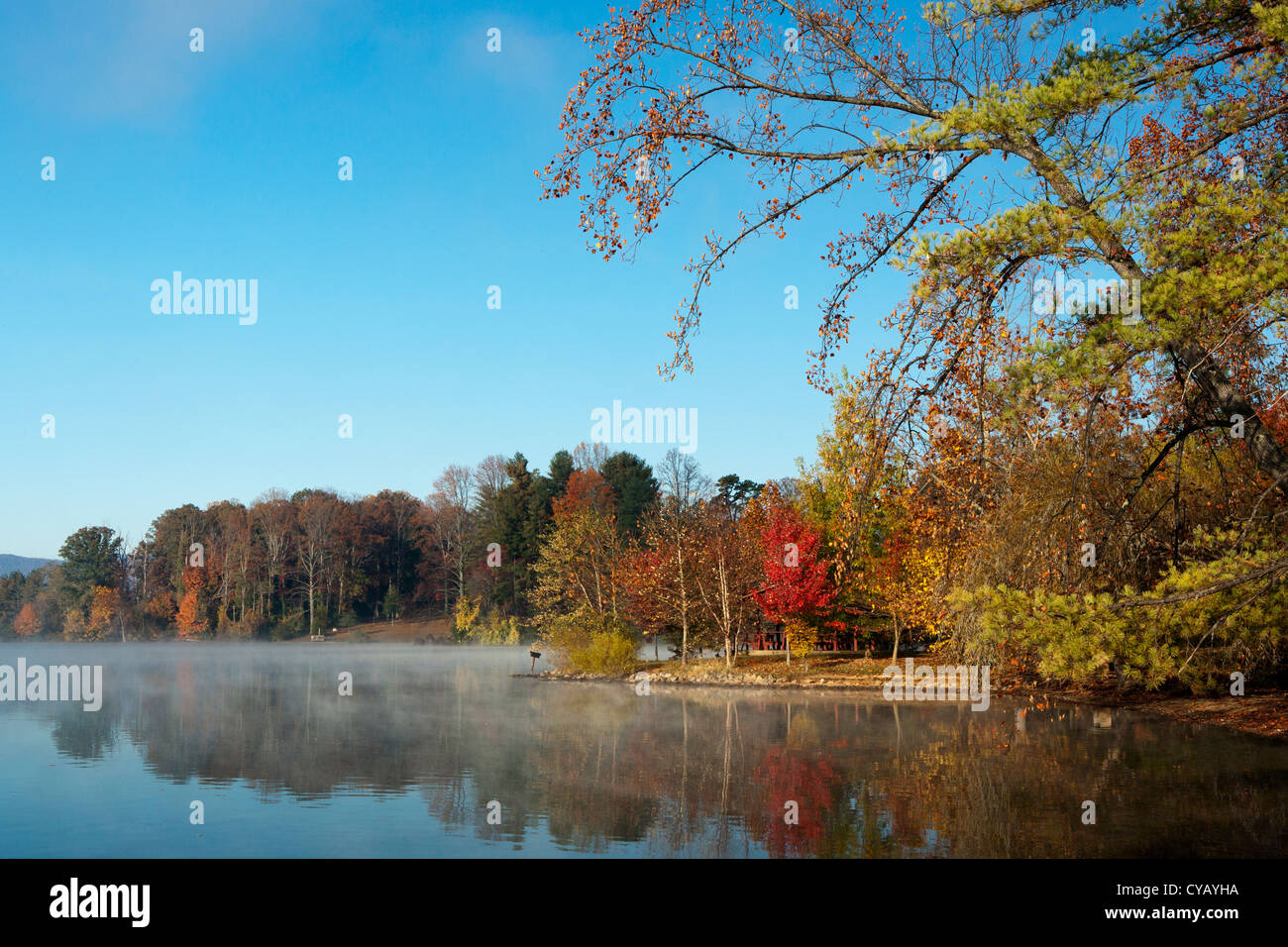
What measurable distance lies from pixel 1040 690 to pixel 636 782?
15340mm

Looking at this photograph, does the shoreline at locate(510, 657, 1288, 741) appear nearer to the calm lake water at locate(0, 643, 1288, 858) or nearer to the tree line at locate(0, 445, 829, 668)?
the calm lake water at locate(0, 643, 1288, 858)

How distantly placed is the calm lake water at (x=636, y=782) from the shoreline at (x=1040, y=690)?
3.23ft

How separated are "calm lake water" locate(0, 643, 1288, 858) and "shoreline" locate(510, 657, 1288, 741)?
0.99 meters

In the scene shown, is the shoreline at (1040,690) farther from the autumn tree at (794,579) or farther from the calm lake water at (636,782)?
the autumn tree at (794,579)

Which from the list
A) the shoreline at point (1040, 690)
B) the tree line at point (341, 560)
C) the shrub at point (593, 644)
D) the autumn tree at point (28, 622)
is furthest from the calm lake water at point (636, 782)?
the autumn tree at point (28, 622)

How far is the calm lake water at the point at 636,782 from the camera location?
364 inches

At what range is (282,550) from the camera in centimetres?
7500

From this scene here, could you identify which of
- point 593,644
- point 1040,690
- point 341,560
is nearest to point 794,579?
point 1040,690

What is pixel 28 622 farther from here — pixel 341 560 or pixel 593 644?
pixel 593 644

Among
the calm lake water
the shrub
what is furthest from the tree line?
the calm lake water

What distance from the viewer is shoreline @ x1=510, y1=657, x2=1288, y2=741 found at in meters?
16.5
